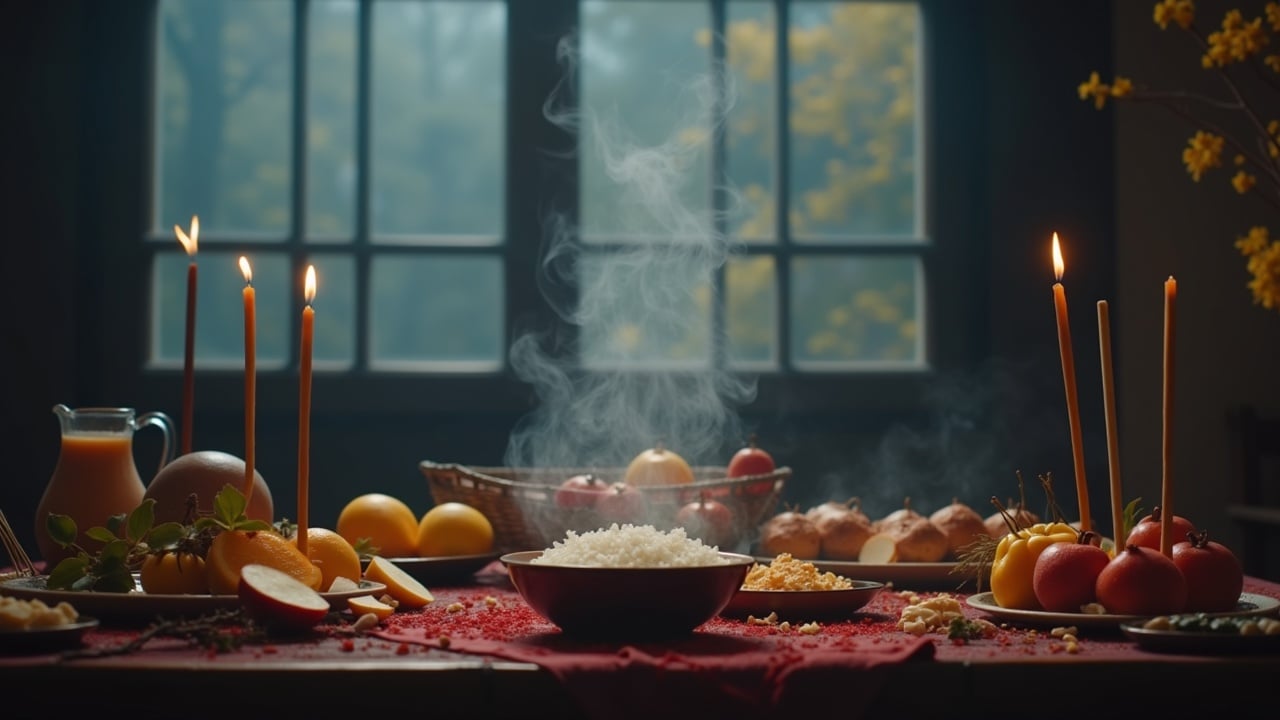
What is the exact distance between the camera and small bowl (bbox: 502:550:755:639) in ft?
3.91

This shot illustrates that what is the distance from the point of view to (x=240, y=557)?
130 cm

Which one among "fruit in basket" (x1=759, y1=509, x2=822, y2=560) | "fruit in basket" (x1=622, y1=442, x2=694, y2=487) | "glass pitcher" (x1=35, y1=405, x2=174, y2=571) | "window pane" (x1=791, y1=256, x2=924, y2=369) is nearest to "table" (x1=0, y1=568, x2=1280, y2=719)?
"glass pitcher" (x1=35, y1=405, x2=174, y2=571)

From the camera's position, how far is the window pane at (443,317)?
3.96 meters

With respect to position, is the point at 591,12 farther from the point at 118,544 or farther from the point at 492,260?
the point at 118,544

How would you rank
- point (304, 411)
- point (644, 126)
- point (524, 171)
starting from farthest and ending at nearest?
point (644, 126) < point (524, 171) < point (304, 411)

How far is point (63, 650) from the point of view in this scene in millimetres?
1132

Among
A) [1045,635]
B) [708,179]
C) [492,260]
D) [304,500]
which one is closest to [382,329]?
[492,260]

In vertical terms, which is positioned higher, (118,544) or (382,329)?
(382,329)

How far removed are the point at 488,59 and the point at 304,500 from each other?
2.94m

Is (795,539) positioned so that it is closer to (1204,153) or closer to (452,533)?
(452,533)

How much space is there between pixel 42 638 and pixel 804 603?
81 centimetres

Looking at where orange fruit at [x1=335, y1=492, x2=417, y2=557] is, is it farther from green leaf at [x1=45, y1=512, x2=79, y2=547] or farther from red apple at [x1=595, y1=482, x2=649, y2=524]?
green leaf at [x1=45, y1=512, x2=79, y2=547]

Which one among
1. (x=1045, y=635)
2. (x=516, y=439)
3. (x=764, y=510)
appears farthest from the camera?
(x=516, y=439)

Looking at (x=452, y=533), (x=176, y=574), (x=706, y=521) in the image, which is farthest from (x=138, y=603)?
(x=706, y=521)
